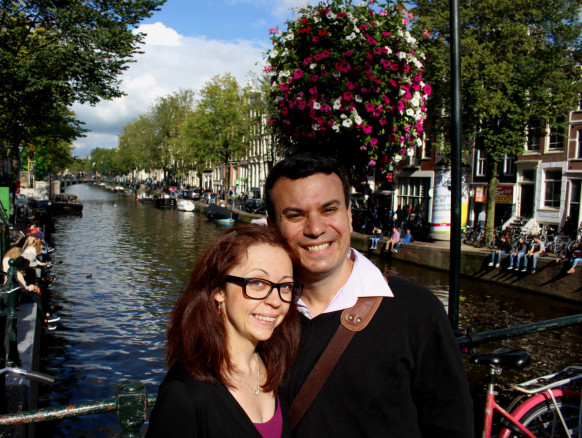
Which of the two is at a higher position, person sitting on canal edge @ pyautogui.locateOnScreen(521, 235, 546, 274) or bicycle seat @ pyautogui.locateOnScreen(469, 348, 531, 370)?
bicycle seat @ pyautogui.locateOnScreen(469, 348, 531, 370)

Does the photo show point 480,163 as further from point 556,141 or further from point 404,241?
point 404,241

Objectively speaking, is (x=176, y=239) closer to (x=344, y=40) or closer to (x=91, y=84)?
(x=91, y=84)

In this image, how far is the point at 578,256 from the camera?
15.1 m

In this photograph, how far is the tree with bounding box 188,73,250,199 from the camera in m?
46.2

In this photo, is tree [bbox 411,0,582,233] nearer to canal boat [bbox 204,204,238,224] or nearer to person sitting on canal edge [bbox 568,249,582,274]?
person sitting on canal edge [bbox 568,249,582,274]

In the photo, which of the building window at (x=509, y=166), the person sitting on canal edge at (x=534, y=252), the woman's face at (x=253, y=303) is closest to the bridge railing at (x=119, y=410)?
the woman's face at (x=253, y=303)

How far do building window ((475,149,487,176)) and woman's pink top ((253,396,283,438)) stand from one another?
28.7m

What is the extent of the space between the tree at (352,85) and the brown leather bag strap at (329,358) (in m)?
2.37

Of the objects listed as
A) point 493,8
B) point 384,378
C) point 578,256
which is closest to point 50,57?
point 493,8

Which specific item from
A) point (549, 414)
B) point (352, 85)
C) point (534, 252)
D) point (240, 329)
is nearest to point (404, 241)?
point (534, 252)

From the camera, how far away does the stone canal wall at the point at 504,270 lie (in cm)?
1540

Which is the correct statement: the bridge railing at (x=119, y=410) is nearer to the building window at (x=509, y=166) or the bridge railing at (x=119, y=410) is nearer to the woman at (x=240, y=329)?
the woman at (x=240, y=329)

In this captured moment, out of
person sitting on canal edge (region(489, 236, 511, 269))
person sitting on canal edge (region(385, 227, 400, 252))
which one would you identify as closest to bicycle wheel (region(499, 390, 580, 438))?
person sitting on canal edge (region(489, 236, 511, 269))

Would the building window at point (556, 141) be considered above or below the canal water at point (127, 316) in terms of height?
above
